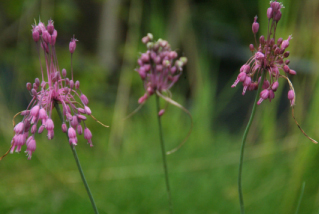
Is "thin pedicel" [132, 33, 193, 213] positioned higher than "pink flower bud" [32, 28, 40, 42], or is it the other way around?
"pink flower bud" [32, 28, 40, 42]

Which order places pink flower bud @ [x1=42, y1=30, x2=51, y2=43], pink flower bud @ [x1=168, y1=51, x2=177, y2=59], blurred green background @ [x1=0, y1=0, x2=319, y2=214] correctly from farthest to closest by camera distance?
blurred green background @ [x1=0, y1=0, x2=319, y2=214]
pink flower bud @ [x1=168, y1=51, x2=177, y2=59]
pink flower bud @ [x1=42, y1=30, x2=51, y2=43]

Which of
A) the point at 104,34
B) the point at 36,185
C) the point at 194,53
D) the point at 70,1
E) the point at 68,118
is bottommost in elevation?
the point at 36,185

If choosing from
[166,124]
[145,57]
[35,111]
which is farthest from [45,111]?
[166,124]

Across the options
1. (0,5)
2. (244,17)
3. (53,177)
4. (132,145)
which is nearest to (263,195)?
(132,145)

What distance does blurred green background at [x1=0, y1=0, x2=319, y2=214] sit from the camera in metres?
1.08

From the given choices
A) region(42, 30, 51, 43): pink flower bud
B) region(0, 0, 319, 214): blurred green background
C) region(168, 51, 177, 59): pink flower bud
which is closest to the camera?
region(42, 30, 51, 43): pink flower bud

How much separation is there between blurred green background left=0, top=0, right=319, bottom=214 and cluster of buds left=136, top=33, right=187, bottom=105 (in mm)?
340

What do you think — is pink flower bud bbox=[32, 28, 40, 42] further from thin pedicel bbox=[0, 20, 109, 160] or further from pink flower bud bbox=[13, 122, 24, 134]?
pink flower bud bbox=[13, 122, 24, 134]

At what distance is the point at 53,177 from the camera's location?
1191 mm

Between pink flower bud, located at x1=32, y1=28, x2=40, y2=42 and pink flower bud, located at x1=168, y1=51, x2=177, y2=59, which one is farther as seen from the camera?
pink flower bud, located at x1=168, y1=51, x2=177, y2=59

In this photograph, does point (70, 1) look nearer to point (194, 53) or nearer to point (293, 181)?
point (194, 53)

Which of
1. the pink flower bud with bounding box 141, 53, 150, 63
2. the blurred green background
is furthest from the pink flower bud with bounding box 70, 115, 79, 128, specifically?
the blurred green background

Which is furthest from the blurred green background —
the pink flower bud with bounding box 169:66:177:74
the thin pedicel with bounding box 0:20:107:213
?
the thin pedicel with bounding box 0:20:107:213

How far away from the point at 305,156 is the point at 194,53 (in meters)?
0.91
